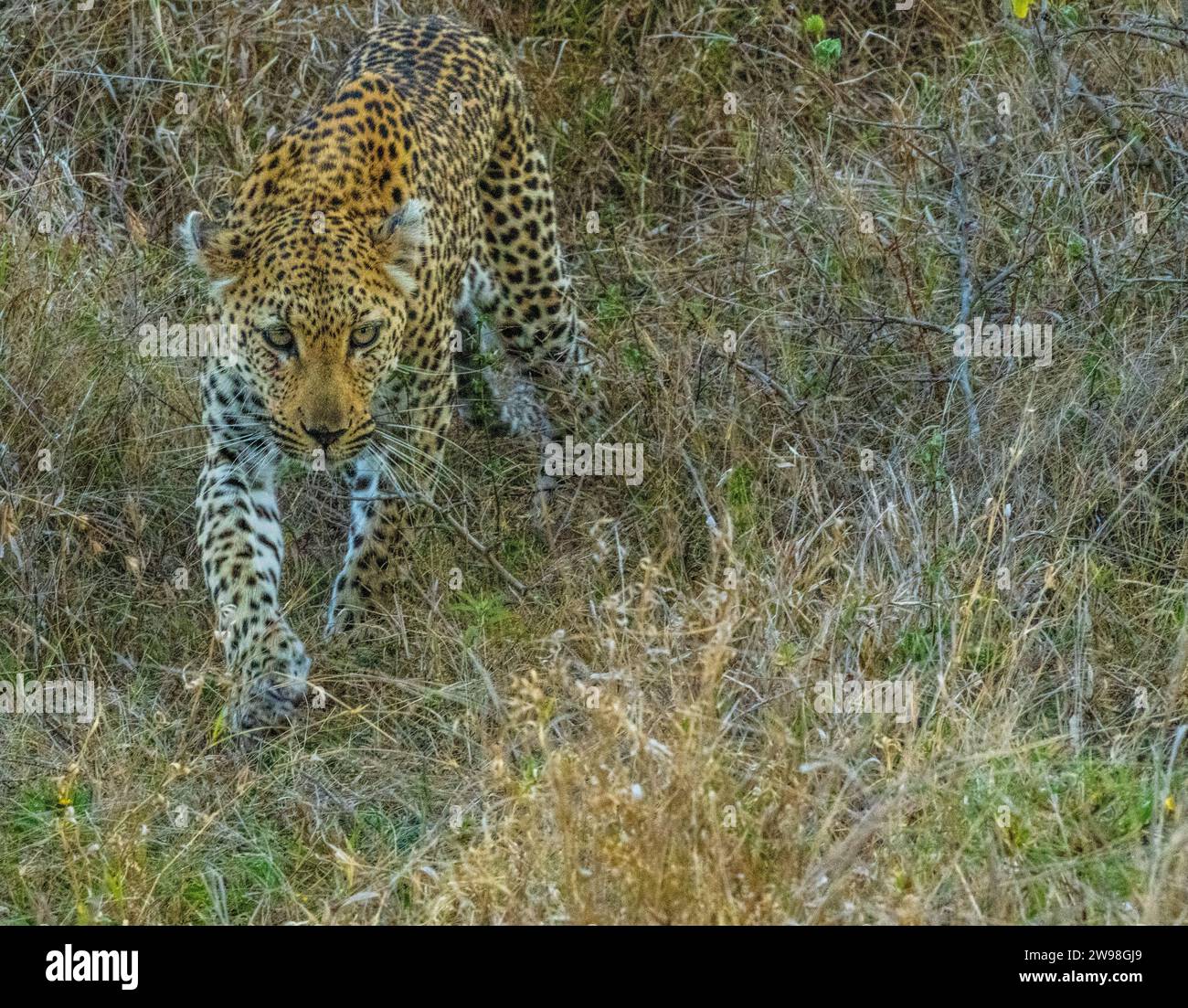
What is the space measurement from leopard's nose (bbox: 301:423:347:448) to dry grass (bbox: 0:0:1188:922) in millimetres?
579

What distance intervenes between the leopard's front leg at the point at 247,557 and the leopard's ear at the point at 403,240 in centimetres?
62

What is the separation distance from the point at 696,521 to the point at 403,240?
1.29m

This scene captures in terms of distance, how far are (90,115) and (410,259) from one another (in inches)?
104

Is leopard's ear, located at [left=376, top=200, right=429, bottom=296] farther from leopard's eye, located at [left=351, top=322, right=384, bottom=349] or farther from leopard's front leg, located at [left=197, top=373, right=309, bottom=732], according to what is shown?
leopard's front leg, located at [left=197, top=373, right=309, bottom=732]

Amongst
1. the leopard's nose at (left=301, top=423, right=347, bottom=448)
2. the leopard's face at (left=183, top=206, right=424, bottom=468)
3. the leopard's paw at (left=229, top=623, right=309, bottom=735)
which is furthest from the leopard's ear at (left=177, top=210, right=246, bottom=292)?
the leopard's paw at (left=229, top=623, right=309, bottom=735)

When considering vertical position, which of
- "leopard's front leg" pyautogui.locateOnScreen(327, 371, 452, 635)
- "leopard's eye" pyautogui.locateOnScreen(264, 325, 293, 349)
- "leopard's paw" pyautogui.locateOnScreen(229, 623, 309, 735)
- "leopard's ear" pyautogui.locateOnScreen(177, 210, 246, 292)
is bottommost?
"leopard's paw" pyautogui.locateOnScreen(229, 623, 309, 735)

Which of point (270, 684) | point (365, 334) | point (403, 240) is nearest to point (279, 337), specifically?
point (365, 334)

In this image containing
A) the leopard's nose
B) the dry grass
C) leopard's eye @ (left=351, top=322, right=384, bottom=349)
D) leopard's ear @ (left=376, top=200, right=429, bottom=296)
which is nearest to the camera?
the dry grass

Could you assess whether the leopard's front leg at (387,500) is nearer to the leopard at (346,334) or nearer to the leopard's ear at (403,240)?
the leopard at (346,334)

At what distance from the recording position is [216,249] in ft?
19.4

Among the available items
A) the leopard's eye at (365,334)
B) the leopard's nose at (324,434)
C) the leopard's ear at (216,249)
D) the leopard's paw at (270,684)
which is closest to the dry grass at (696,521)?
the leopard's paw at (270,684)

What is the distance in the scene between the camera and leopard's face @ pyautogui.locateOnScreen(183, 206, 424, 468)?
5.75 m

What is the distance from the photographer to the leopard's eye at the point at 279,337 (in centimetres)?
578

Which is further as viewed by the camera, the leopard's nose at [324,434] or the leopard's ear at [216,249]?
the leopard's ear at [216,249]
